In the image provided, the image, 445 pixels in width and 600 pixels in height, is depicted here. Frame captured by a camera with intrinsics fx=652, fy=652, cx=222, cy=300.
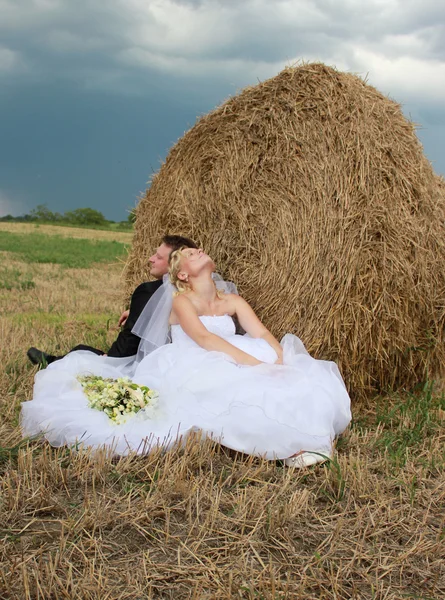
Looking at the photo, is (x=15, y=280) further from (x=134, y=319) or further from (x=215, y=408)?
(x=215, y=408)

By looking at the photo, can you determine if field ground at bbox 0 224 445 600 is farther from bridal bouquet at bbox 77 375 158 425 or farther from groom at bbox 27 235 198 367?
groom at bbox 27 235 198 367

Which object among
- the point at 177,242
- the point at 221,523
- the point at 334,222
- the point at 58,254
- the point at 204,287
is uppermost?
the point at 334,222

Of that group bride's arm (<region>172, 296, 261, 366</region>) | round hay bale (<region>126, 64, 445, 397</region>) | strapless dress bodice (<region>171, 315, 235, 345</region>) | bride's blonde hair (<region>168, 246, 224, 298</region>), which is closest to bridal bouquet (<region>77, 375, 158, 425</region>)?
bride's arm (<region>172, 296, 261, 366</region>)

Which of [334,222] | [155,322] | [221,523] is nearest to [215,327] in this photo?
[155,322]

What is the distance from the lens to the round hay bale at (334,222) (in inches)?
179

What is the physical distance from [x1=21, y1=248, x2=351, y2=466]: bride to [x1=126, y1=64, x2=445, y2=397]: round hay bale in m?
0.36

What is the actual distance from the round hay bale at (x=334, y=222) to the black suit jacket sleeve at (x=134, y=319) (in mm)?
626

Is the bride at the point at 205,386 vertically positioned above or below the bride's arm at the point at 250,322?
below

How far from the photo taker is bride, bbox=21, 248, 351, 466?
3.68m

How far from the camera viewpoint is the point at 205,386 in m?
3.96

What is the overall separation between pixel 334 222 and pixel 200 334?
123 centimetres

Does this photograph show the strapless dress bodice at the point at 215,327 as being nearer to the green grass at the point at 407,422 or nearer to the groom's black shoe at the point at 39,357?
the green grass at the point at 407,422

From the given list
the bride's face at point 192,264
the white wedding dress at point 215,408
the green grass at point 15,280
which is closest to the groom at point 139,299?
the bride's face at point 192,264

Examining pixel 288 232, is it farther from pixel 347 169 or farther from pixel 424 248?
pixel 424 248
